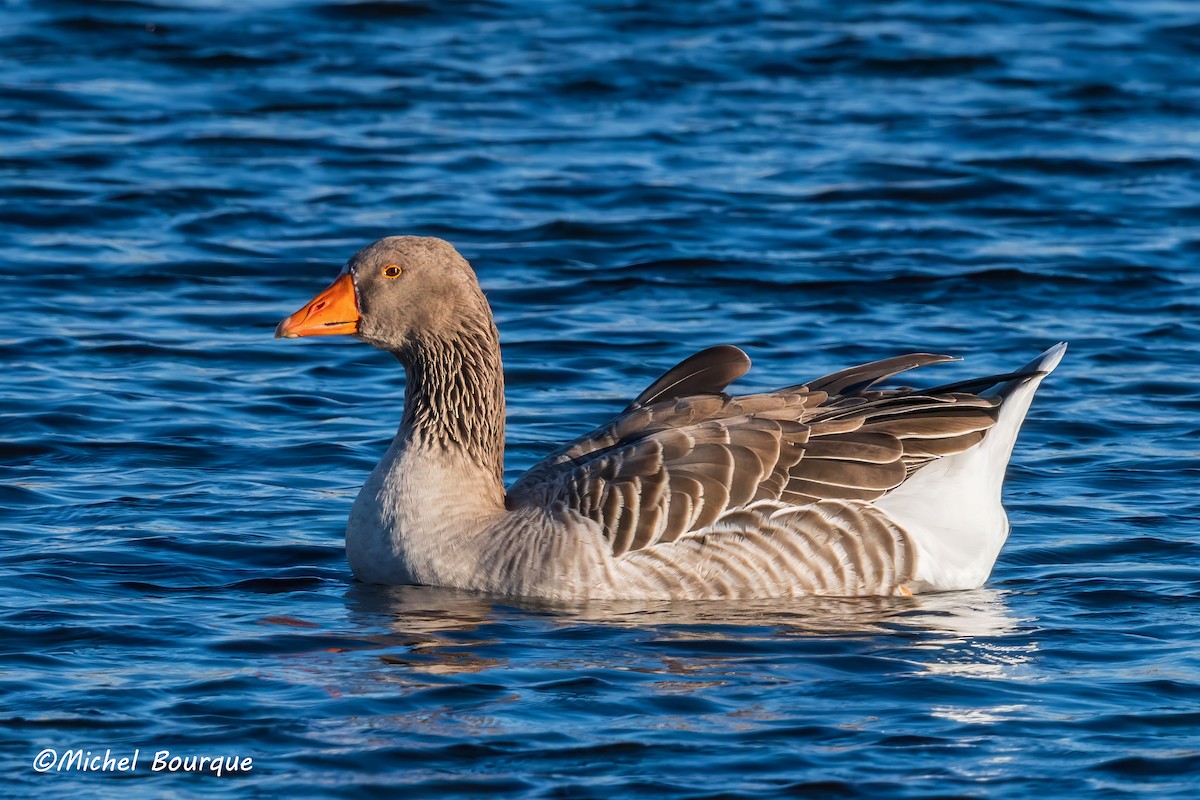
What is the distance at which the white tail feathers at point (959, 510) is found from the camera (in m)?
9.68

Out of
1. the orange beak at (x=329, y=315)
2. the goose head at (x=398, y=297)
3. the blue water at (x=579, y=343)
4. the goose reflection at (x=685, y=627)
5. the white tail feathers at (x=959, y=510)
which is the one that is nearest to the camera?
the blue water at (x=579, y=343)

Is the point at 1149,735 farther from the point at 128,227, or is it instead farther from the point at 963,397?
the point at 128,227

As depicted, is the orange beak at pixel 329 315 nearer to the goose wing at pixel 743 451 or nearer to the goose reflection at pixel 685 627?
the goose wing at pixel 743 451

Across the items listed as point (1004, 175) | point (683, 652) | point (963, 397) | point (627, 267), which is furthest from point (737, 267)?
point (683, 652)

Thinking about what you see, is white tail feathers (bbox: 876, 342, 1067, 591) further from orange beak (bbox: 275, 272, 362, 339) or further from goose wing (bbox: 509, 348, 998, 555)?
orange beak (bbox: 275, 272, 362, 339)

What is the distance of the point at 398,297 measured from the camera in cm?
999

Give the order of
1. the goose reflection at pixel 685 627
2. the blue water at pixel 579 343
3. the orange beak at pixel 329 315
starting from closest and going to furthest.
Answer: the blue water at pixel 579 343, the goose reflection at pixel 685 627, the orange beak at pixel 329 315

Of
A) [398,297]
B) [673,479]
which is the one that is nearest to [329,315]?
[398,297]

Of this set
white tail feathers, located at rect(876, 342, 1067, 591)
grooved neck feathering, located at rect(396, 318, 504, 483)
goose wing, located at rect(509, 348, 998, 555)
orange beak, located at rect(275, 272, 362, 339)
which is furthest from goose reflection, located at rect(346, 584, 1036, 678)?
orange beak, located at rect(275, 272, 362, 339)

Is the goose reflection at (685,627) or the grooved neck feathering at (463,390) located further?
the grooved neck feathering at (463,390)

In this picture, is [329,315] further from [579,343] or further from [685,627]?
[579,343]

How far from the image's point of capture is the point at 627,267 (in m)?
16.7

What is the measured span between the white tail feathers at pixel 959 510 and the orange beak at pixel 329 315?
2922 mm

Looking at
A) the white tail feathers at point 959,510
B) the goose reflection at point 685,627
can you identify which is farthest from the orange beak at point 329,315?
the white tail feathers at point 959,510
